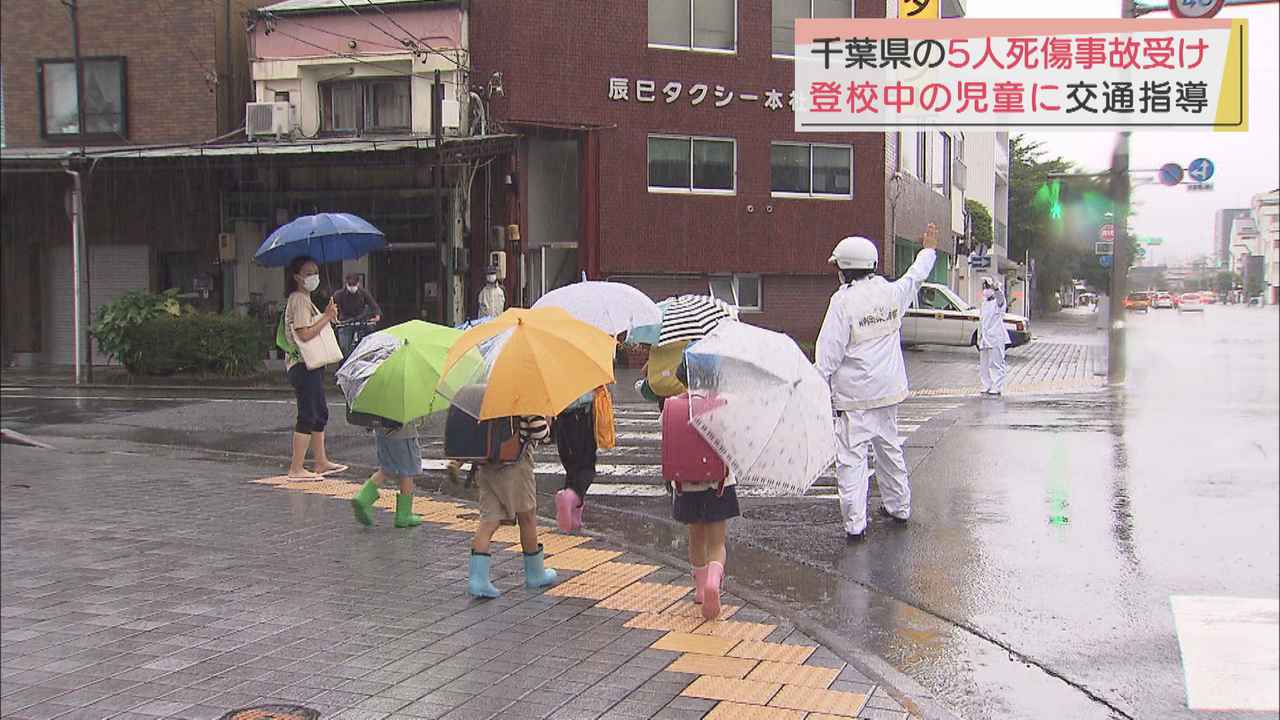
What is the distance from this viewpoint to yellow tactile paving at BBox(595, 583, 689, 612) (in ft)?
19.2

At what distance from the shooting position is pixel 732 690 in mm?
4598

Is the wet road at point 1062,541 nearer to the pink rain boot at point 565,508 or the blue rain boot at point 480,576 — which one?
the pink rain boot at point 565,508

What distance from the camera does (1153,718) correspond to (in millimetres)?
4281

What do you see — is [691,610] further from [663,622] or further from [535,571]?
[535,571]

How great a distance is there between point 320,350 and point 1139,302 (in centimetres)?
833

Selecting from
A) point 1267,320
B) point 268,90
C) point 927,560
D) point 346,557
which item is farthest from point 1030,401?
point 268,90

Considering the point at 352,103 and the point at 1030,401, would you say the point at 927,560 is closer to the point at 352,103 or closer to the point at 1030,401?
the point at 1030,401

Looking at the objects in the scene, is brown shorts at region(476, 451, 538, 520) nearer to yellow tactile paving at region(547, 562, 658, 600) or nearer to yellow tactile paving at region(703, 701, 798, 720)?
yellow tactile paving at region(547, 562, 658, 600)

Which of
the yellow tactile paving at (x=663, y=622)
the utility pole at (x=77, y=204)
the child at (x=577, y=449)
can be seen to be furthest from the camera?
the child at (x=577, y=449)

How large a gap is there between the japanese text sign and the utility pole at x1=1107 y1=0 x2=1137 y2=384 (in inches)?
7.7

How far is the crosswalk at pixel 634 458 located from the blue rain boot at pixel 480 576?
2.48 metres

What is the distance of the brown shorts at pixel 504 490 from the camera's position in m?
5.99

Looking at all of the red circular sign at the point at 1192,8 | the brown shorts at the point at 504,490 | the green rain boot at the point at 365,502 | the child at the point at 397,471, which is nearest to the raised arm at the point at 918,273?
the brown shorts at the point at 504,490

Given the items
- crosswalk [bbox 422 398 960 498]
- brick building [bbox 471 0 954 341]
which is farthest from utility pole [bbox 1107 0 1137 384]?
brick building [bbox 471 0 954 341]
